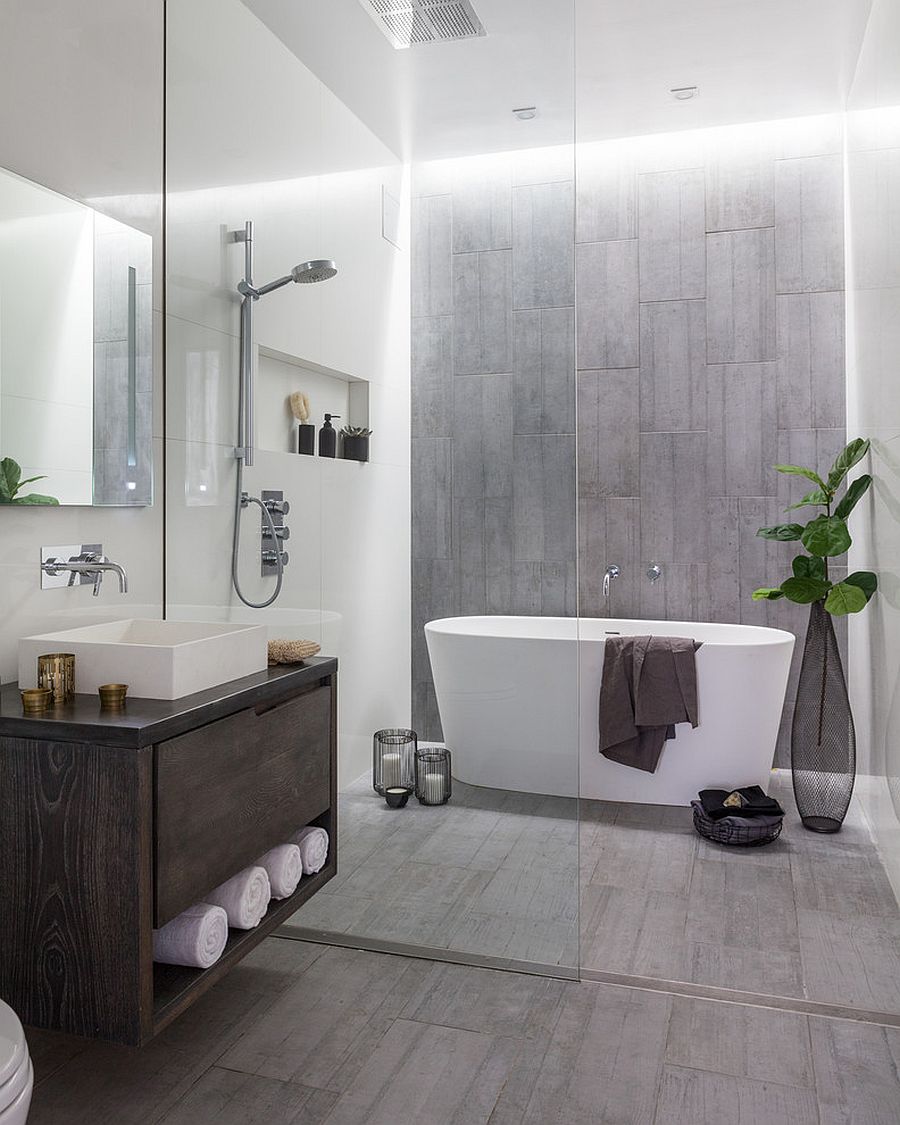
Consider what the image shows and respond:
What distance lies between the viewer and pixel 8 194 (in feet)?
7.12

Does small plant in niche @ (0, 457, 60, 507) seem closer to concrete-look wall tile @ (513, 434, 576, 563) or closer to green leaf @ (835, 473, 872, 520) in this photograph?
concrete-look wall tile @ (513, 434, 576, 563)

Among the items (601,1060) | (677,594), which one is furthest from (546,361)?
(677,594)

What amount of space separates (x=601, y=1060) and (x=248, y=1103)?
2.54 feet

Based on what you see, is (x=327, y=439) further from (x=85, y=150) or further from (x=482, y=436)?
(x=85, y=150)

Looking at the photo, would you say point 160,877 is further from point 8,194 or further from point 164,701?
point 8,194

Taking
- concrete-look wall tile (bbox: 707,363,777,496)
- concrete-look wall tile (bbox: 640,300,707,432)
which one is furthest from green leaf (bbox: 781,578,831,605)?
concrete-look wall tile (bbox: 640,300,707,432)

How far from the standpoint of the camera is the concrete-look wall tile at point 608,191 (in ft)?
14.9

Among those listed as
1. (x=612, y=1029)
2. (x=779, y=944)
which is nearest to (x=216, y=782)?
(x=612, y=1029)

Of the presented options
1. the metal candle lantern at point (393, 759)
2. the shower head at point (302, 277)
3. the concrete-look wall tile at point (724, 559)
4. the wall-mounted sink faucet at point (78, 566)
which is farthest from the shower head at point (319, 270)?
the concrete-look wall tile at point (724, 559)

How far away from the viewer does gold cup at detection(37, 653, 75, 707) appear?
79.0 inches

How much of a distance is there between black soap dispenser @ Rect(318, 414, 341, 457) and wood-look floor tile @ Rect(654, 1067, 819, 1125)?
5.85 ft

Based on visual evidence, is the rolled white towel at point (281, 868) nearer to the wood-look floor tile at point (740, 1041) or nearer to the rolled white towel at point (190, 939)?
the rolled white towel at point (190, 939)

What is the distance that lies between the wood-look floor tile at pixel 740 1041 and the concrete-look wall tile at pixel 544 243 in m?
1.85

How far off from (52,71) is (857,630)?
11.6 ft
